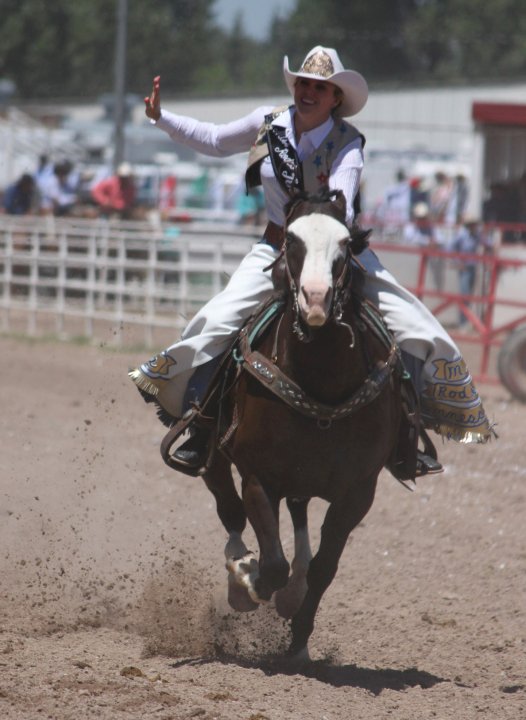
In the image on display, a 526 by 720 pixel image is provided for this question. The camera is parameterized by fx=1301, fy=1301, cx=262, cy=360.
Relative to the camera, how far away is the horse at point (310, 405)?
4891 mm

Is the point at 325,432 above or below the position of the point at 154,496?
above

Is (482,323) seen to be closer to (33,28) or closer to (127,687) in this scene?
(127,687)

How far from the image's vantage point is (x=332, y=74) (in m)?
5.23

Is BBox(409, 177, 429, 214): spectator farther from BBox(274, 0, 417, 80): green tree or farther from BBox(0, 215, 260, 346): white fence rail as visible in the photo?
BBox(274, 0, 417, 80): green tree

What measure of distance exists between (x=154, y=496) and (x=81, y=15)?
5831 centimetres

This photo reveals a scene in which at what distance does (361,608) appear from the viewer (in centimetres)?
677

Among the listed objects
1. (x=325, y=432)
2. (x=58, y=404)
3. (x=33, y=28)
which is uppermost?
(x=33, y=28)

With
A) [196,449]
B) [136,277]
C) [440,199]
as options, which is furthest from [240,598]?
[440,199]

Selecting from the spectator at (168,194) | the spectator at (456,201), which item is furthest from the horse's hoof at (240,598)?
the spectator at (168,194)

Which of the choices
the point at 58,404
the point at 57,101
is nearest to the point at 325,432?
the point at 58,404

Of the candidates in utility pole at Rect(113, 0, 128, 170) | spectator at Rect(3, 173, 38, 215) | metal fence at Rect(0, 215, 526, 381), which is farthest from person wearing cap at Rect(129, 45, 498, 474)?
utility pole at Rect(113, 0, 128, 170)

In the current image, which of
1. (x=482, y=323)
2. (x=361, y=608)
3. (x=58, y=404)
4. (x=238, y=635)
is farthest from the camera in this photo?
(x=482, y=323)

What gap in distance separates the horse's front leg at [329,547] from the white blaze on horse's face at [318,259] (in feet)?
3.40

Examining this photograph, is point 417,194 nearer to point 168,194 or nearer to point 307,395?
point 168,194
